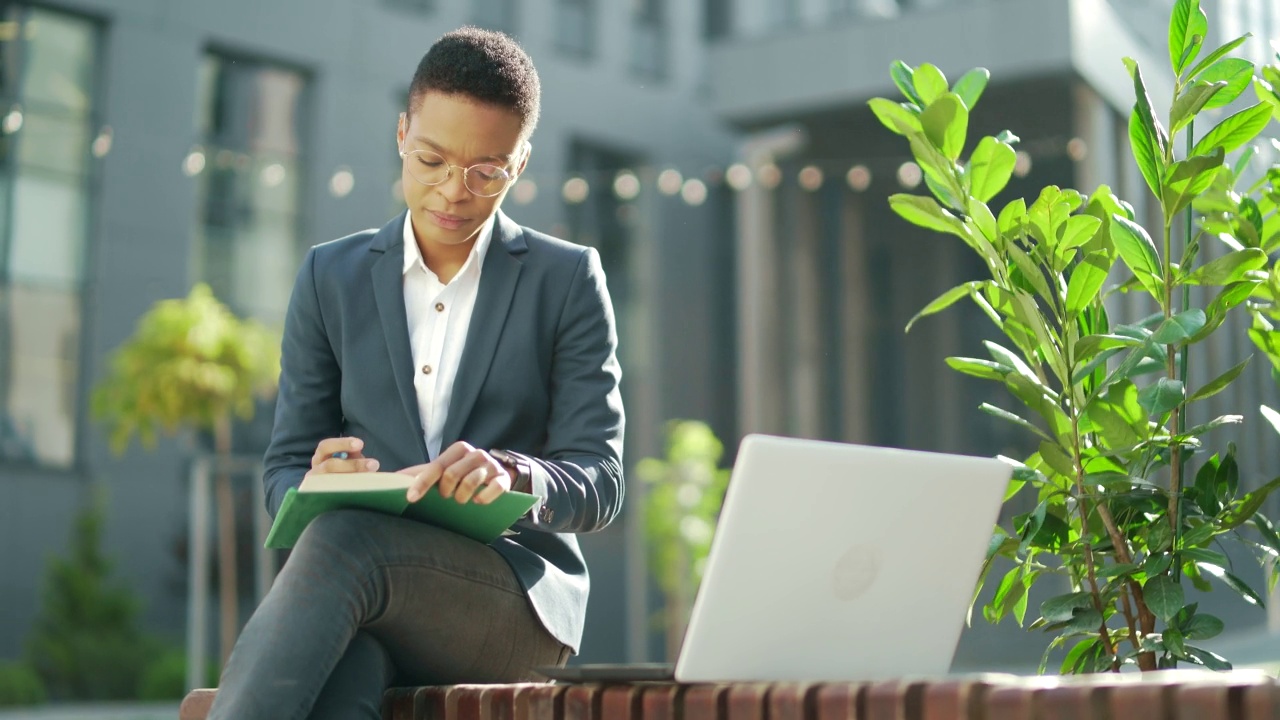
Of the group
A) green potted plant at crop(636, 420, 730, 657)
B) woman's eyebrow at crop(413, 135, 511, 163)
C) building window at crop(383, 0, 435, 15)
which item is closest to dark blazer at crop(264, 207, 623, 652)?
woman's eyebrow at crop(413, 135, 511, 163)

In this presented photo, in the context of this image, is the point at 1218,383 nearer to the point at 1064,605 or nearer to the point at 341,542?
the point at 1064,605

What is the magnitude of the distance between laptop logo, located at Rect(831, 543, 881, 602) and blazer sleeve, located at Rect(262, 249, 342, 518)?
0.78 metres

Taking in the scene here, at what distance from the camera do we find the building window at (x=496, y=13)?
12711 millimetres

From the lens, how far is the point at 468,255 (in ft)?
5.68

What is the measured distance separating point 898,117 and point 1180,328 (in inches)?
15.7

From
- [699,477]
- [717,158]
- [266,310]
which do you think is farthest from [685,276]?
[266,310]

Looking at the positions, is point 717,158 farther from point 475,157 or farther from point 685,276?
point 475,157

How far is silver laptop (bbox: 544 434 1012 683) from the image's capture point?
1049 millimetres

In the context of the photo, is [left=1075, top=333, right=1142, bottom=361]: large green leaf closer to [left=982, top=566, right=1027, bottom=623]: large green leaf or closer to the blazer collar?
[left=982, top=566, right=1027, bottom=623]: large green leaf

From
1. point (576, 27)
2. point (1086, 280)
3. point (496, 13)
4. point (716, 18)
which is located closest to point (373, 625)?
point (1086, 280)

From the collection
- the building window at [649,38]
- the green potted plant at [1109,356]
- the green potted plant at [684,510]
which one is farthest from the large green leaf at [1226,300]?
the building window at [649,38]

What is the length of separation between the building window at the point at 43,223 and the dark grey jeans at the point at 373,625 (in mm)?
10255

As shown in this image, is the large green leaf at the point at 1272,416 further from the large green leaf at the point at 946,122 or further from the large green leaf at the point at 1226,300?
the large green leaf at the point at 946,122

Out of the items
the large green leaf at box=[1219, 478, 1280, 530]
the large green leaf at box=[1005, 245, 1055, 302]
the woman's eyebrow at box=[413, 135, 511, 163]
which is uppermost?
the woman's eyebrow at box=[413, 135, 511, 163]
